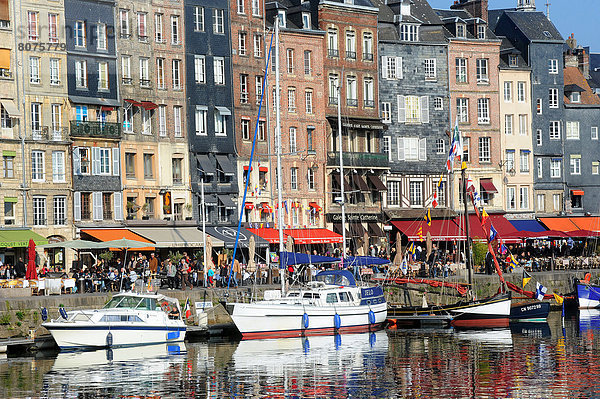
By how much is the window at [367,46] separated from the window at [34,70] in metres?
24.3

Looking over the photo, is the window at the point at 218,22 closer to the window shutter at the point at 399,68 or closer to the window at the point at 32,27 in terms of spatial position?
the window at the point at 32,27

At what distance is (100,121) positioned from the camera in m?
69.3

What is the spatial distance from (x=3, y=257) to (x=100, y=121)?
32.0 ft

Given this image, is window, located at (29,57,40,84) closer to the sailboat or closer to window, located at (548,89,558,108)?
the sailboat

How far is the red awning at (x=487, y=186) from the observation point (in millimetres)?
85825

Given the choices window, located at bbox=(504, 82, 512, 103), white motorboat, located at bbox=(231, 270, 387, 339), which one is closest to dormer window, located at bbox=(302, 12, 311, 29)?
window, located at bbox=(504, 82, 512, 103)

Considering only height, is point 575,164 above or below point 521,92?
below

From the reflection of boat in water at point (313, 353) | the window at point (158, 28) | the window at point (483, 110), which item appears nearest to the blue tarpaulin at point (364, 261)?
the reflection of boat in water at point (313, 353)

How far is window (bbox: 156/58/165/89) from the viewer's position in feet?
237

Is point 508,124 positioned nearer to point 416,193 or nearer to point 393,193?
point 416,193

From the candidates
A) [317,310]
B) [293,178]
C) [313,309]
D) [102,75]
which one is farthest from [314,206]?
[313,309]

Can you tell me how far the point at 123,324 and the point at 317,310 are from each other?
951 centimetres

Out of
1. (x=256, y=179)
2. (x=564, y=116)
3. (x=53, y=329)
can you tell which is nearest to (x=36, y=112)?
(x=256, y=179)

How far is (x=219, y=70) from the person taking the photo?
74875 millimetres
